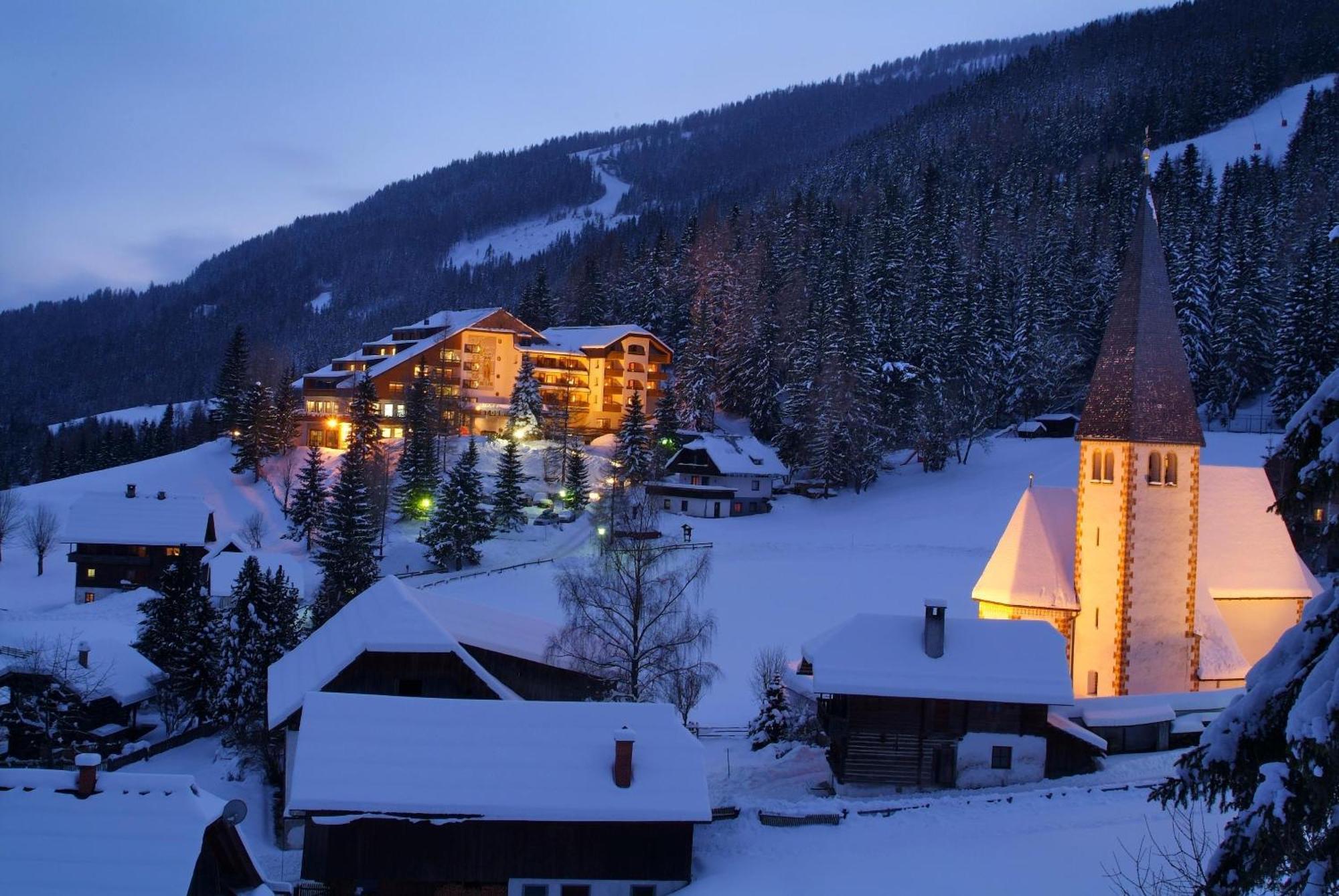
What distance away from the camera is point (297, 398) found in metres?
86.6

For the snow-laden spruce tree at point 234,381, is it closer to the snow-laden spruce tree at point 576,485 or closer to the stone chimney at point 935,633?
the snow-laden spruce tree at point 576,485

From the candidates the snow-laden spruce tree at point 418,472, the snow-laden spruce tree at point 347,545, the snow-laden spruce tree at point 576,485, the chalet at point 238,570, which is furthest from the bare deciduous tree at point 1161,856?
the snow-laden spruce tree at point 418,472

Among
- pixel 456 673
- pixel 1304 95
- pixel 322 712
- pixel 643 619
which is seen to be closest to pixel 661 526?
pixel 643 619

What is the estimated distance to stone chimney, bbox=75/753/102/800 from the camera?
45.2 feet

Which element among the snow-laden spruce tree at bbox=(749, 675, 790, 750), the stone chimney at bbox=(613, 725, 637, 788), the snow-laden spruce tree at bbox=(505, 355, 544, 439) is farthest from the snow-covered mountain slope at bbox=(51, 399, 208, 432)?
the stone chimney at bbox=(613, 725, 637, 788)

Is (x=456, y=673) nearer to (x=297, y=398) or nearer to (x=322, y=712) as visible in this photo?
(x=322, y=712)

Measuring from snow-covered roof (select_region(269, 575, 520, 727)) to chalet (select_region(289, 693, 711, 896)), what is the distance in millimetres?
3838

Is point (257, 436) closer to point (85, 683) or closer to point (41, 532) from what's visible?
point (41, 532)

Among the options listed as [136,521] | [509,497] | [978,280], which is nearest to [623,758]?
[509,497]

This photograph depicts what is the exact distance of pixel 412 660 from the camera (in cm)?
2595

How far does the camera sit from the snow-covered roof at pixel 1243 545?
1297 inches

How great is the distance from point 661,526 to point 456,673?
114 feet

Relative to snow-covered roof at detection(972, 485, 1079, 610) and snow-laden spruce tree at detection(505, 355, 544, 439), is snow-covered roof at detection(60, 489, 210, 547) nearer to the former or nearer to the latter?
snow-laden spruce tree at detection(505, 355, 544, 439)

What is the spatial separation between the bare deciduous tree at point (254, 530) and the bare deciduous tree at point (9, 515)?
14.8m
